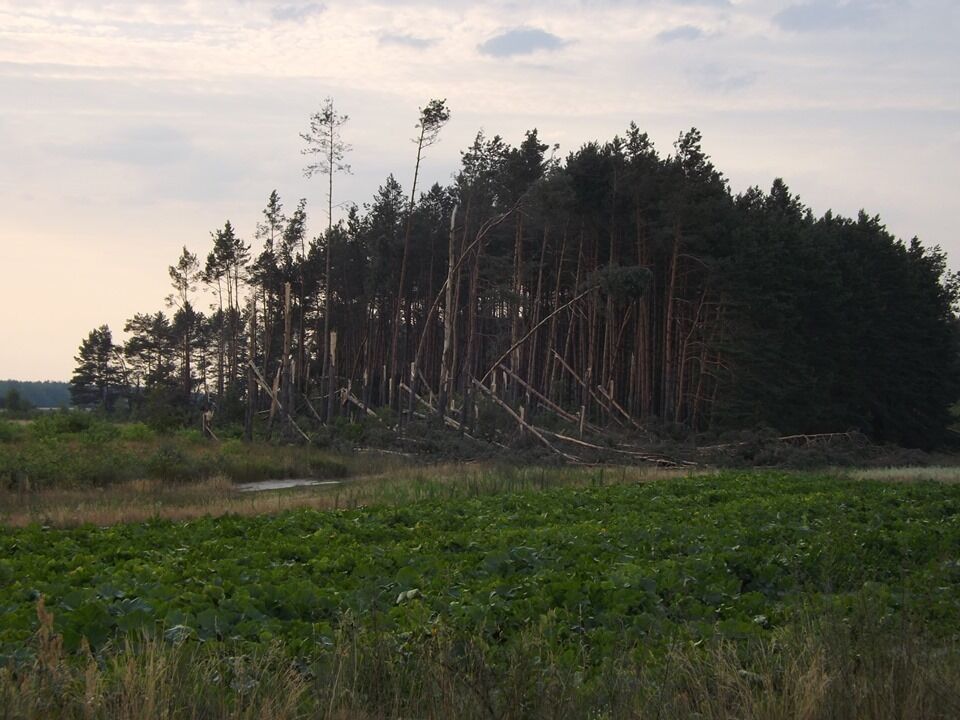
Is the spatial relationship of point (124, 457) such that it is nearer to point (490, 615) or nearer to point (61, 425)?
point (61, 425)

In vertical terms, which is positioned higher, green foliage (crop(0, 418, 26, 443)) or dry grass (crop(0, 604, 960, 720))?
dry grass (crop(0, 604, 960, 720))

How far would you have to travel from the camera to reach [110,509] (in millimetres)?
20672

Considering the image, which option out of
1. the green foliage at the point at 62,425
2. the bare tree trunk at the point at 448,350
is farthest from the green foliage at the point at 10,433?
the bare tree trunk at the point at 448,350

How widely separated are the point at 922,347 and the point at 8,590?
2270 inches

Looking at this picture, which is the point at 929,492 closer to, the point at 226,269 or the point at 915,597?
the point at 915,597

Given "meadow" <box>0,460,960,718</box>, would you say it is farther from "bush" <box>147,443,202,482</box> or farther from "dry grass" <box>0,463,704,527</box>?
"bush" <box>147,443,202,482</box>

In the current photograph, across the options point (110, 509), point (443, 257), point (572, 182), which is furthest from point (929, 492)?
point (443, 257)

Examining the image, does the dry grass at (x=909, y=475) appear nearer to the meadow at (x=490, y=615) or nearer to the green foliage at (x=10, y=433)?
the meadow at (x=490, y=615)

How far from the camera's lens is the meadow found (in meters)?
5.86

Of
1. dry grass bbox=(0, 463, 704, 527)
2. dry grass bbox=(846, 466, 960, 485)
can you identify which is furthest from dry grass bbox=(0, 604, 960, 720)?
dry grass bbox=(846, 466, 960, 485)

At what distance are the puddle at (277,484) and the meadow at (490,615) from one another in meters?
12.9

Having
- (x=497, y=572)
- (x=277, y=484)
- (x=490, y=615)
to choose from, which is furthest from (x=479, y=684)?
(x=277, y=484)

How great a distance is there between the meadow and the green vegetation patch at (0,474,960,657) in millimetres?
40

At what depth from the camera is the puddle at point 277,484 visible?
102 feet
